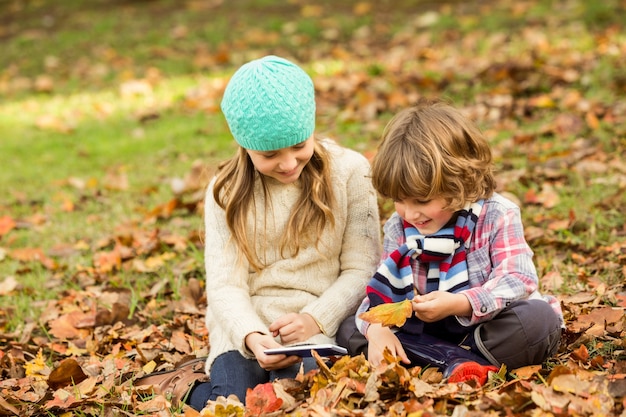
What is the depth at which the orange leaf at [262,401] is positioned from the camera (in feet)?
7.89

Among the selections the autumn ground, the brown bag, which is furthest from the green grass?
the brown bag

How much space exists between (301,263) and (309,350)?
0.50m

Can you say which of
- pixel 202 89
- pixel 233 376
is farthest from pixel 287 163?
pixel 202 89

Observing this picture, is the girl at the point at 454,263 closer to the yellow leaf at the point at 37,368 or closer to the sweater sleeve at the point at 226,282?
the sweater sleeve at the point at 226,282

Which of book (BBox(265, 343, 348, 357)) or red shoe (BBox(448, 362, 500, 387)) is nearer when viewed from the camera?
red shoe (BBox(448, 362, 500, 387))

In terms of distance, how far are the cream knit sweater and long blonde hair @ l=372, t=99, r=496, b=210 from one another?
1.46 ft

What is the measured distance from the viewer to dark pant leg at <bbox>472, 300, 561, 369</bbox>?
2.52 meters

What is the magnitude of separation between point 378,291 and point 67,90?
705 cm

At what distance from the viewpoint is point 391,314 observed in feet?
8.07

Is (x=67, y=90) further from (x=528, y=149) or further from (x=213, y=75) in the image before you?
(x=528, y=149)

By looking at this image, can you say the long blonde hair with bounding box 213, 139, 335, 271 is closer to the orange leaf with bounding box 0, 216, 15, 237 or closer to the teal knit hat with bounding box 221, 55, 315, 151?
the teal knit hat with bounding box 221, 55, 315, 151

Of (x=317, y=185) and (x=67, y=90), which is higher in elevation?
(x=317, y=185)

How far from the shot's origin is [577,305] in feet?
9.94

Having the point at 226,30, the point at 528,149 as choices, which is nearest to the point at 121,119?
the point at 226,30
